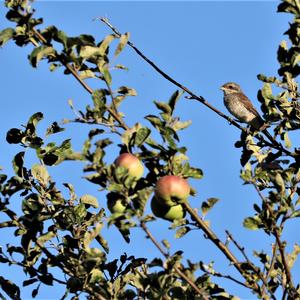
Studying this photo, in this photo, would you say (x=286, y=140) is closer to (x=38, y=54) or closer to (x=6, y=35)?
(x=38, y=54)

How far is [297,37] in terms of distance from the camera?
4.42 meters

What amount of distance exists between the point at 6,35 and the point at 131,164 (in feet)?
4.12

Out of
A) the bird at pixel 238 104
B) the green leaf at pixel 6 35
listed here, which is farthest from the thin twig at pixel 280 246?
the bird at pixel 238 104

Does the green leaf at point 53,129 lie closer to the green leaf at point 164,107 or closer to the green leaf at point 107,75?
the green leaf at point 107,75

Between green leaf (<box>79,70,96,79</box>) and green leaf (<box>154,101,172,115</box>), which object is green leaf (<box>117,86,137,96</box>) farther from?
green leaf (<box>154,101,172,115</box>)

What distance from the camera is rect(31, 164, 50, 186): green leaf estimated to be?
190 inches

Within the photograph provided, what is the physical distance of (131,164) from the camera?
3.54m

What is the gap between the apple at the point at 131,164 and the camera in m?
3.53

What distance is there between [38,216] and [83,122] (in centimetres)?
108

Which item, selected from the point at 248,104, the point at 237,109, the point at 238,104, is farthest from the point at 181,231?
the point at 238,104

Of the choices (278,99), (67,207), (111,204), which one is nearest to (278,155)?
(278,99)

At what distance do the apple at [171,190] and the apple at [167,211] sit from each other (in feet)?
0.21

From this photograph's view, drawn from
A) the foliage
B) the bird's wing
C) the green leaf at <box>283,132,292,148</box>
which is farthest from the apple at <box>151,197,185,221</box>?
the bird's wing

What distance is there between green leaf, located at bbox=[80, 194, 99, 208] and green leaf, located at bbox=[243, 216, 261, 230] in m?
1.45
